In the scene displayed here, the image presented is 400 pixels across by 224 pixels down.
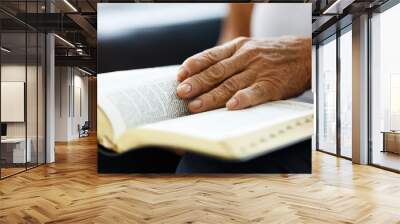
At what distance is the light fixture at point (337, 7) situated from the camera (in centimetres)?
646

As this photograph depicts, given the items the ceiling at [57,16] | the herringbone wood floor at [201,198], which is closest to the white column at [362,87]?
the ceiling at [57,16]

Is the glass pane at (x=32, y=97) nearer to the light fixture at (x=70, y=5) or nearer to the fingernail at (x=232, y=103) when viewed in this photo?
the light fixture at (x=70, y=5)

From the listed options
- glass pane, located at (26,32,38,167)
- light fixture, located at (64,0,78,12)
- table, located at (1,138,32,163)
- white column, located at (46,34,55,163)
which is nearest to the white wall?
white column, located at (46,34,55,163)

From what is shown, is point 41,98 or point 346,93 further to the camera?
point 346,93

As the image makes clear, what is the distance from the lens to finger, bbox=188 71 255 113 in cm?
596

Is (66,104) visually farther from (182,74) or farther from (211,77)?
(211,77)

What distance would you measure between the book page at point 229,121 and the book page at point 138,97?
17 cm

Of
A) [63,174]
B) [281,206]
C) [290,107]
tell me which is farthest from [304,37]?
[63,174]

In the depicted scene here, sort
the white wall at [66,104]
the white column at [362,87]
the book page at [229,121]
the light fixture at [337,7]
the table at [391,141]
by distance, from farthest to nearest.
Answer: the white wall at [66,104], the white column at [362,87], the table at [391,141], the light fixture at [337,7], the book page at [229,121]

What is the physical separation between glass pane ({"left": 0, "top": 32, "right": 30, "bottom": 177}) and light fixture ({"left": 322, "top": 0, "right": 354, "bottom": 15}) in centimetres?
521

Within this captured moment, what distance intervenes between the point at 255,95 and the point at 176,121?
1255 mm

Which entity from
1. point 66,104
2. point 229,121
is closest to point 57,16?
point 229,121

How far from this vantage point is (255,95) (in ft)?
19.7

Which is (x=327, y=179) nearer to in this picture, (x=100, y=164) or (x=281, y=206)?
(x=281, y=206)
